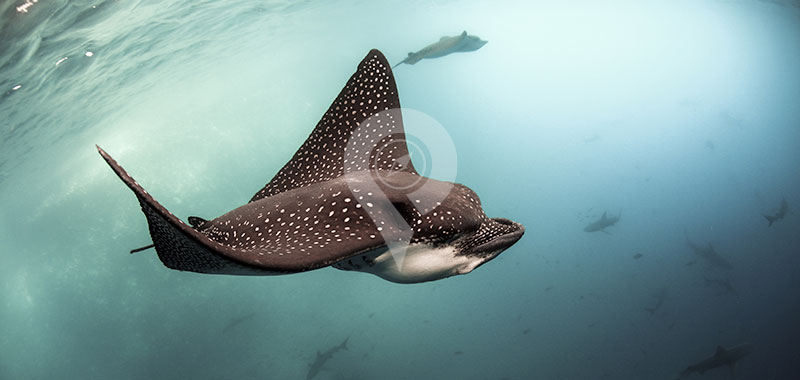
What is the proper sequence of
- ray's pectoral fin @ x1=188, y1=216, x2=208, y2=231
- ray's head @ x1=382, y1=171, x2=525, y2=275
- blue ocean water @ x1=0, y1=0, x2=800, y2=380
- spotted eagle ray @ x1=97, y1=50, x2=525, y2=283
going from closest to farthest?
1. spotted eagle ray @ x1=97, y1=50, x2=525, y2=283
2. ray's head @ x1=382, y1=171, x2=525, y2=275
3. ray's pectoral fin @ x1=188, y1=216, x2=208, y2=231
4. blue ocean water @ x1=0, y1=0, x2=800, y2=380

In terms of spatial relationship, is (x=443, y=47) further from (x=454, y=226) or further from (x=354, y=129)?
(x=454, y=226)

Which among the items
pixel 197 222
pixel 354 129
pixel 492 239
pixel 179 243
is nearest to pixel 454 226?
pixel 492 239

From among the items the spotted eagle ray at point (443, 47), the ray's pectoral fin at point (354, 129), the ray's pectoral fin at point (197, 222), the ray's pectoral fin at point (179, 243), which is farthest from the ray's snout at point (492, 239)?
the spotted eagle ray at point (443, 47)

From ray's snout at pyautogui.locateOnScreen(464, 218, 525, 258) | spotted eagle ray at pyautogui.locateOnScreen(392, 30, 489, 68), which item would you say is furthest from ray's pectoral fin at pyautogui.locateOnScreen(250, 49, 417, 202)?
spotted eagle ray at pyautogui.locateOnScreen(392, 30, 489, 68)

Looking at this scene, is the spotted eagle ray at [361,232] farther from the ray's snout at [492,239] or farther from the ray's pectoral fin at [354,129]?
the ray's pectoral fin at [354,129]

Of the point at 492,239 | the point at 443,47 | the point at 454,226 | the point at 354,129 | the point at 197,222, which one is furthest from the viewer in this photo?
the point at 443,47

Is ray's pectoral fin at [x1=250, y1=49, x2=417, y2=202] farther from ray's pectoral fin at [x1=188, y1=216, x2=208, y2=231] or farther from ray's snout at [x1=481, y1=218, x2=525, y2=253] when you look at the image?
ray's snout at [x1=481, y1=218, x2=525, y2=253]

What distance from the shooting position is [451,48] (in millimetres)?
10664

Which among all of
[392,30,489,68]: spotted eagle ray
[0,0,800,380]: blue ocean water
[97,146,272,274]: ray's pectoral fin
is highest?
[392,30,489,68]: spotted eagle ray

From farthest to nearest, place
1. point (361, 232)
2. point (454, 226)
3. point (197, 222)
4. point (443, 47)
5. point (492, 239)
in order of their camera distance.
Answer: point (443, 47) → point (197, 222) → point (492, 239) → point (454, 226) → point (361, 232)

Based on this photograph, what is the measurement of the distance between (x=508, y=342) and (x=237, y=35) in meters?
16.9

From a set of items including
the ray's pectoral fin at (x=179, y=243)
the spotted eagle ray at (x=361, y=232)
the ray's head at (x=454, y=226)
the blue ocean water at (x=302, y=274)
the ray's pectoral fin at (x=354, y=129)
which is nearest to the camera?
the ray's pectoral fin at (x=179, y=243)

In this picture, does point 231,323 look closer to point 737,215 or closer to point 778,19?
point 737,215

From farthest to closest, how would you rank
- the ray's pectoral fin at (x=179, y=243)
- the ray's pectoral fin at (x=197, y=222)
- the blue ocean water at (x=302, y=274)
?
the blue ocean water at (x=302, y=274) → the ray's pectoral fin at (x=197, y=222) → the ray's pectoral fin at (x=179, y=243)
